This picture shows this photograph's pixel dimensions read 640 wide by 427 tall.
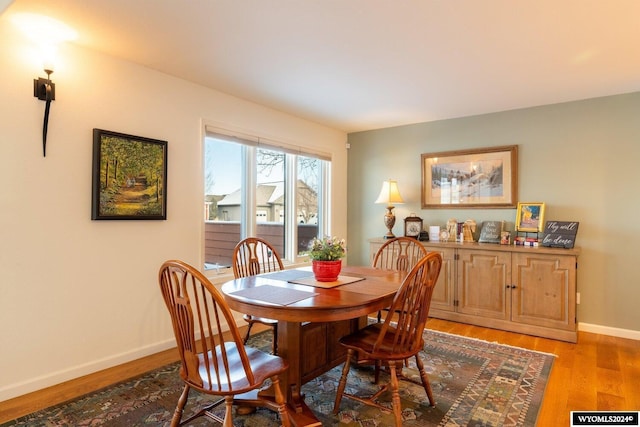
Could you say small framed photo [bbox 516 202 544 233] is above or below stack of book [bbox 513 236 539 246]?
above

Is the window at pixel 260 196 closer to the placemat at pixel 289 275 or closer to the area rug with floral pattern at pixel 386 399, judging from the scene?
the placemat at pixel 289 275

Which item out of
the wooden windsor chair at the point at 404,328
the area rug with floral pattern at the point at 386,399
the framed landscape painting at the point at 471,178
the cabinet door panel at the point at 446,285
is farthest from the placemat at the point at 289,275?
the framed landscape painting at the point at 471,178

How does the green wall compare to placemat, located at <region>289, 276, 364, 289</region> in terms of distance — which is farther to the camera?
the green wall

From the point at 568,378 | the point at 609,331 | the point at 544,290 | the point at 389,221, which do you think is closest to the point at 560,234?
the point at 544,290

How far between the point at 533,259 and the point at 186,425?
317 centimetres

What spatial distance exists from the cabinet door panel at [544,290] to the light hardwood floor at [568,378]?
190mm

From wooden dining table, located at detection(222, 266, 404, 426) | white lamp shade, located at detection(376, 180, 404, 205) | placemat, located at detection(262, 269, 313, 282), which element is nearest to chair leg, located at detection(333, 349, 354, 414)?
wooden dining table, located at detection(222, 266, 404, 426)

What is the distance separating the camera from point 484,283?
367 centimetres

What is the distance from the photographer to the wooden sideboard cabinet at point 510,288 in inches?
129

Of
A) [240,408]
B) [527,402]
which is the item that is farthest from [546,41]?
[240,408]

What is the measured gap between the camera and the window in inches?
138

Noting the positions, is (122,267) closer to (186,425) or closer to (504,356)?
(186,425)

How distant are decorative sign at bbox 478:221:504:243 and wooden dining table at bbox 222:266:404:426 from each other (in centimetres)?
185

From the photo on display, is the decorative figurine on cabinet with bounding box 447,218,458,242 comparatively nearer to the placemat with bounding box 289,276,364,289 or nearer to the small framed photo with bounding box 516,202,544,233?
the small framed photo with bounding box 516,202,544,233
